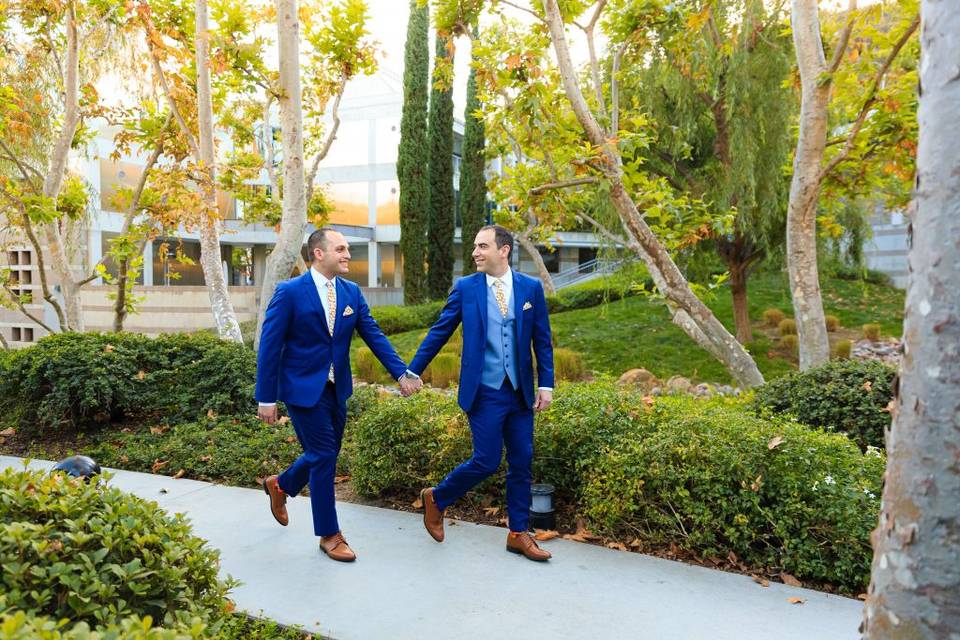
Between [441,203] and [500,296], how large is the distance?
2101 cm

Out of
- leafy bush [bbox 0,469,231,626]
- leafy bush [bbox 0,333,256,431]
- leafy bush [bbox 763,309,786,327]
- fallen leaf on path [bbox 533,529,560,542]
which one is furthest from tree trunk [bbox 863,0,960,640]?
leafy bush [bbox 763,309,786,327]

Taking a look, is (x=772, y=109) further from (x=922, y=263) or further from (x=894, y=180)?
(x=922, y=263)

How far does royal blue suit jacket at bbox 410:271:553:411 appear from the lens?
3.82 meters

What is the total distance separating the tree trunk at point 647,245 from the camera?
→ 20.9 feet

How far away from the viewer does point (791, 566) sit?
3.57m

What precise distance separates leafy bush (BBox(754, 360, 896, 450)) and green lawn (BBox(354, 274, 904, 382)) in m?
5.82

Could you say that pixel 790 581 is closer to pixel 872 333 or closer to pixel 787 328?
pixel 787 328

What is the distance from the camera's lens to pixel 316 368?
3.85 metres

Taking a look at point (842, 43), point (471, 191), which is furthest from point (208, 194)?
point (471, 191)

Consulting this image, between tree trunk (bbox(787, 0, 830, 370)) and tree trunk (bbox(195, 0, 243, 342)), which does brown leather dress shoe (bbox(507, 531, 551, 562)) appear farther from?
tree trunk (bbox(195, 0, 243, 342))

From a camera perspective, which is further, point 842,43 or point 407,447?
point 842,43

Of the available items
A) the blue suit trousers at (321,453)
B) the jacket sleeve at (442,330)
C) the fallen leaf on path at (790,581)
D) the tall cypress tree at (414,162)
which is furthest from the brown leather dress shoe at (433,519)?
the tall cypress tree at (414,162)

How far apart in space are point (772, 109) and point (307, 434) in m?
11.7

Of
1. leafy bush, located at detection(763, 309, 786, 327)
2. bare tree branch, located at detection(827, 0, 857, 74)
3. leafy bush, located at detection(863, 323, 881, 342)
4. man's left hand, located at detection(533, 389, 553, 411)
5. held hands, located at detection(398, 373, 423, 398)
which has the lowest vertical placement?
leafy bush, located at detection(863, 323, 881, 342)
